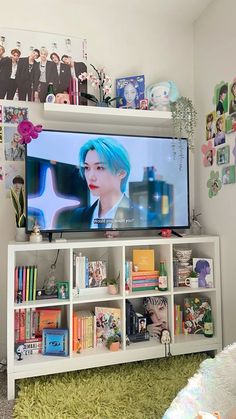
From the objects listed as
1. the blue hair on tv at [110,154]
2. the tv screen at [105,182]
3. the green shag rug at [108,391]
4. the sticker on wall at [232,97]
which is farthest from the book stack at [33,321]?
the sticker on wall at [232,97]

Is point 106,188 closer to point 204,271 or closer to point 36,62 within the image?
point 204,271

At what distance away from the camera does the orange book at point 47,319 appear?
2041mm

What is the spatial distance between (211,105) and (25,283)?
1712 mm

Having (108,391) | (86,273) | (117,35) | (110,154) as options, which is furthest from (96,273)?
(117,35)

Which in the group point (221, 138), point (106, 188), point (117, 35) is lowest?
point (106, 188)

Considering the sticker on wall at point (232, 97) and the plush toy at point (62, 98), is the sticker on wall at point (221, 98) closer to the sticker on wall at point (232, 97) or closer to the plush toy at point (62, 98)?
the sticker on wall at point (232, 97)

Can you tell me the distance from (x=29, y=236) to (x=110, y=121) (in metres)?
0.98

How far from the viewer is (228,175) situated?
213 cm

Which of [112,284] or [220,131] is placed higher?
[220,131]

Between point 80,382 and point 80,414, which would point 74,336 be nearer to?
point 80,382

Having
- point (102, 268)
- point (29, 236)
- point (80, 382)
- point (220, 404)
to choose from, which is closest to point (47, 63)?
point (29, 236)

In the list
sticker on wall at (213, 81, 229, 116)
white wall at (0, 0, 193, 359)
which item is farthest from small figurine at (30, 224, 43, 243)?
sticker on wall at (213, 81, 229, 116)

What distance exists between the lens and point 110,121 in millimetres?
2355

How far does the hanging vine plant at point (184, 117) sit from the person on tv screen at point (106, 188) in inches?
16.7
